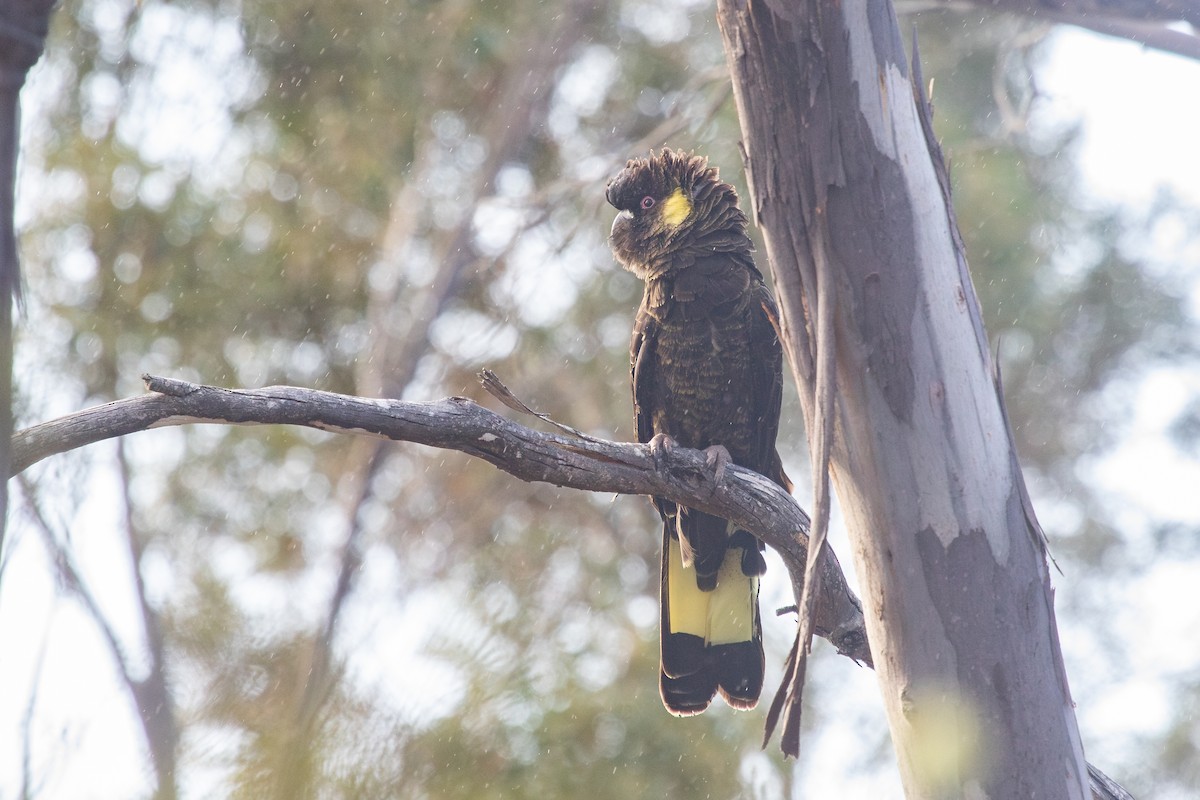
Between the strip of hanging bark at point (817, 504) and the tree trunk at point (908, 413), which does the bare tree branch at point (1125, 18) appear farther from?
the strip of hanging bark at point (817, 504)

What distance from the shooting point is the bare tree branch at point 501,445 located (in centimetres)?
145

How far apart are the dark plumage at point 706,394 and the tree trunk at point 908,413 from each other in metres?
0.91

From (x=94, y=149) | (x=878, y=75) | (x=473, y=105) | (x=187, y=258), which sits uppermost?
(x=473, y=105)

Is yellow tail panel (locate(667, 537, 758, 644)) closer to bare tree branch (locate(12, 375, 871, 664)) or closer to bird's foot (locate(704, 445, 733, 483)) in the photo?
bare tree branch (locate(12, 375, 871, 664))

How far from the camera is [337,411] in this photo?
5.42ft

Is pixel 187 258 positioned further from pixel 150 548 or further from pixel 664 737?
pixel 664 737

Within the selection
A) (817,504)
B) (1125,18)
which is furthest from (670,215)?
(1125,18)

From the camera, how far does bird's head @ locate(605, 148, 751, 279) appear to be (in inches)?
110

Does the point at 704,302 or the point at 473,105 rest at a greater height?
the point at 473,105

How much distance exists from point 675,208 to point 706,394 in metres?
0.56

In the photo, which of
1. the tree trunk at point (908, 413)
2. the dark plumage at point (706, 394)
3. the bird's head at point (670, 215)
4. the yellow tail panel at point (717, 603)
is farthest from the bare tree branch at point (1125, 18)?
the yellow tail panel at point (717, 603)

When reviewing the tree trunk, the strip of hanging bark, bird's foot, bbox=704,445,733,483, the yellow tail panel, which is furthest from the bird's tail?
the strip of hanging bark

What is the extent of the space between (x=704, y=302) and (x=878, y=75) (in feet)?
3.45

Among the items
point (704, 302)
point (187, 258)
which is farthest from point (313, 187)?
point (704, 302)
